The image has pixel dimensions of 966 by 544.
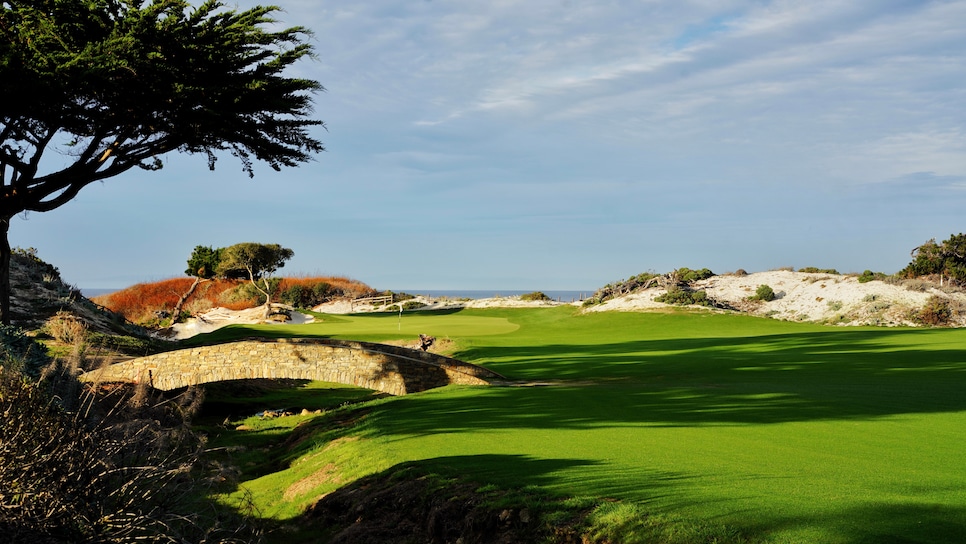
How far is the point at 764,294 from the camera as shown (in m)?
45.0

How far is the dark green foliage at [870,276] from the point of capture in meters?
42.5

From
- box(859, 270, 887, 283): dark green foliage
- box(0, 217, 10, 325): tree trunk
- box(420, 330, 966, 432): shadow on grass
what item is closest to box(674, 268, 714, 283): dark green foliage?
box(859, 270, 887, 283): dark green foliage

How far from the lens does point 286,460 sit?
16062mm

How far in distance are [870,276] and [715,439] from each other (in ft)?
121

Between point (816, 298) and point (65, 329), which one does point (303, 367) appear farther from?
point (816, 298)

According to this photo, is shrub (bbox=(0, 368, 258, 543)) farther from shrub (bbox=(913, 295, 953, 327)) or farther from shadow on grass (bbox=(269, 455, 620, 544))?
shrub (bbox=(913, 295, 953, 327))

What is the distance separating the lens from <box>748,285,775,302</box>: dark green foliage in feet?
147

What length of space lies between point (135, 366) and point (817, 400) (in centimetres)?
1663

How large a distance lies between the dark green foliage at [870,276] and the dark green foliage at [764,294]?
15.8ft

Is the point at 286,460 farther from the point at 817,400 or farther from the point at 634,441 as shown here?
the point at 817,400

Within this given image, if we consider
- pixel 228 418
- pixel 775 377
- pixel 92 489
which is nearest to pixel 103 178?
pixel 228 418

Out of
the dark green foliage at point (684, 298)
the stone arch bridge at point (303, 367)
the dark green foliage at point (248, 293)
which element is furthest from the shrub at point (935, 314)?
the dark green foliage at point (248, 293)

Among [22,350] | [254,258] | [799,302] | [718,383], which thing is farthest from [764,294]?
[22,350]

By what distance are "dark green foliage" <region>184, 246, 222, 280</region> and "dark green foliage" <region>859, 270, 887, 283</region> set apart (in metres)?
38.4
